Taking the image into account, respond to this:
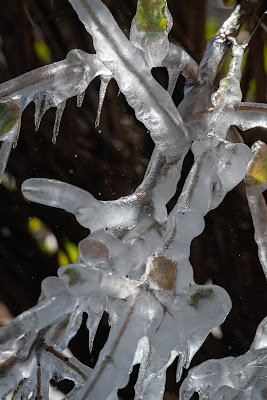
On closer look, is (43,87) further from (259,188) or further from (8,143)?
(259,188)

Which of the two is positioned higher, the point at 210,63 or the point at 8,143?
the point at 8,143

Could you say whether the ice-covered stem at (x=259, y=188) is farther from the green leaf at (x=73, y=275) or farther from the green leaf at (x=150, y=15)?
the green leaf at (x=73, y=275)

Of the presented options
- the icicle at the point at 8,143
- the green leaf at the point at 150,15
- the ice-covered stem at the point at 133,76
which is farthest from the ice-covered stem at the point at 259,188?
the icicle at the point at 8,143

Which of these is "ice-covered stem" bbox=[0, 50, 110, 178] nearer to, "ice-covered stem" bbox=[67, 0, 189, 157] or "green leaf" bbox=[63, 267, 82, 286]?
"ice-covered stem" bbox=[67, 0, 189, 157]

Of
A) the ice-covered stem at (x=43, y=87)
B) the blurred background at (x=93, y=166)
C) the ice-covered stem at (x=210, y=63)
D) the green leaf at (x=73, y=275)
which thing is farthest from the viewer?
the blurred background at (x=93, y=166)

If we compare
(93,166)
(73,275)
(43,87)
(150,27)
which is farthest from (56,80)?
(93,166)

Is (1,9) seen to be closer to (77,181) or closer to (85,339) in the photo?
(77,181)

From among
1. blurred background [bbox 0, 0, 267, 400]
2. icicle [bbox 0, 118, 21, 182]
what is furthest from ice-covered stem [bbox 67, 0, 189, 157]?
blurred background [bbox 0, 0, 267, 400]
